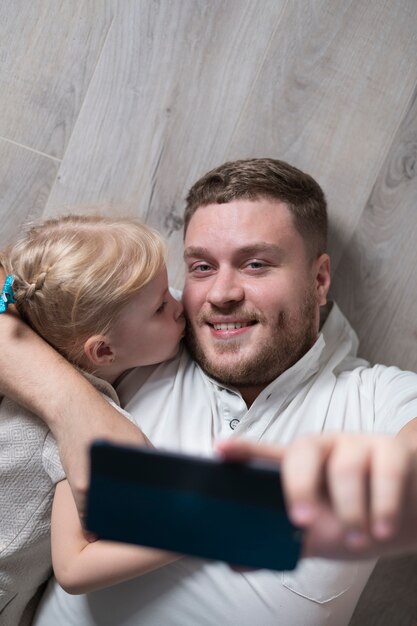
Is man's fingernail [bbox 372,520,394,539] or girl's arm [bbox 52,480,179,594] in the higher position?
man's fingernail [bbox 372,520,394,539]

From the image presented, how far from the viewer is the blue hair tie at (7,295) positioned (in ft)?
3.75

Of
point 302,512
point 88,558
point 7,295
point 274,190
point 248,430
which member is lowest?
point 88,558

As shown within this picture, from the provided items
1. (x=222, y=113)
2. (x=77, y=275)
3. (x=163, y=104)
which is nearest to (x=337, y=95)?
(x=222, y=113)

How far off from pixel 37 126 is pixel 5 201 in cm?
21

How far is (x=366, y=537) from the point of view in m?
0.48

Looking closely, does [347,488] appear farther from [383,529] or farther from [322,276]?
[322,276]

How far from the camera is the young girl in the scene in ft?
3.67

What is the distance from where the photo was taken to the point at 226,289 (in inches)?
48.6

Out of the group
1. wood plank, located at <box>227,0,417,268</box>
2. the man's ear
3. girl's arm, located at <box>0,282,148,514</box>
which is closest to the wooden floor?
wood plank, located at <box>227,0,417,268</box>

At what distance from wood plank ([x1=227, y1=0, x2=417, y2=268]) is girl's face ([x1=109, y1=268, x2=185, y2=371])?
47 cm

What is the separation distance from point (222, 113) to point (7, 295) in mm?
723

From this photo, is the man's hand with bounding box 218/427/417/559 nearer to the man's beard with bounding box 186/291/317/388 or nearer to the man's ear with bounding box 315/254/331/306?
the man's beard with bounding box 186/291/317/388

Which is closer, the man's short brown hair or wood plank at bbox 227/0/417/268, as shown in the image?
the man's short brown hair

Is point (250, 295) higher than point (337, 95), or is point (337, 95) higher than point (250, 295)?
point (337, 95)
